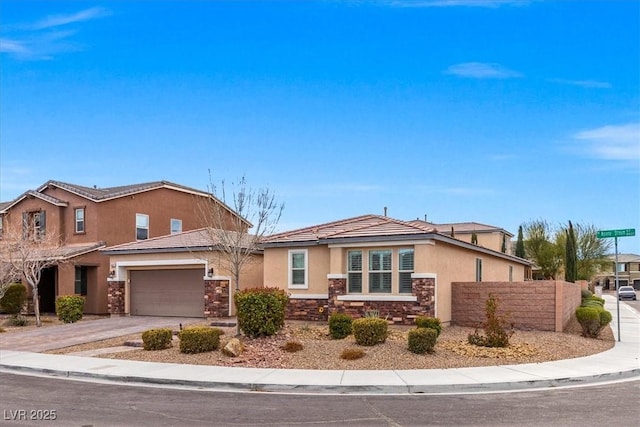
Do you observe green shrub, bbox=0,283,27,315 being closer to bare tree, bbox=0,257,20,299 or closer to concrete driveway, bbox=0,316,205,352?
bare tree, bbox=0,257,20,299

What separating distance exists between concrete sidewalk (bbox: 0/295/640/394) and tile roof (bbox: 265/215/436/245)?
7.30 m

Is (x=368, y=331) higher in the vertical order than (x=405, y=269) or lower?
lower


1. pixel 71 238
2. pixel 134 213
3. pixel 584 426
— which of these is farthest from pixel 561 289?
pixel 71 238

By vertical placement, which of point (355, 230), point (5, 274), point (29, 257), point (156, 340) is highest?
point (355, 230)

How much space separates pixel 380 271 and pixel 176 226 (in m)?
17.8

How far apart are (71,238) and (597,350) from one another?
26315 millimetres

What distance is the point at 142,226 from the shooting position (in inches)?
1320

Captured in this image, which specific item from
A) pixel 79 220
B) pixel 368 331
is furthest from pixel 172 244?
pixel 368 331

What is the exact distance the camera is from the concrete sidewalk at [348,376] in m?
12.0

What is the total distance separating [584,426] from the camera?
892 centimetres

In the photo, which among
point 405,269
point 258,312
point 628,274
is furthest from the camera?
point 628,274

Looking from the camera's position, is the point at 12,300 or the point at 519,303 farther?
the point at 12,300

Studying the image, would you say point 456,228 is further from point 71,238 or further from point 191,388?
point 191,388

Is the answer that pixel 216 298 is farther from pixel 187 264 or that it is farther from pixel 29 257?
pixel 29 257
